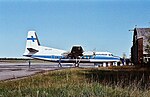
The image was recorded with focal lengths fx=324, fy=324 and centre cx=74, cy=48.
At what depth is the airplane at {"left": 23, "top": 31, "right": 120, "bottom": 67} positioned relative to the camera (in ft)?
213

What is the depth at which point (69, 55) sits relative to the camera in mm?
67188

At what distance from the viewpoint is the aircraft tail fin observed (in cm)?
6969

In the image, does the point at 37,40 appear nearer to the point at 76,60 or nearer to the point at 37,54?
the point at 37,54

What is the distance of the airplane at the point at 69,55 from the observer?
65000 mm

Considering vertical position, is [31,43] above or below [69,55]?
above

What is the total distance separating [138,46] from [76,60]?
12.7 meters

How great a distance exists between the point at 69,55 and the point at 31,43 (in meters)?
10.3

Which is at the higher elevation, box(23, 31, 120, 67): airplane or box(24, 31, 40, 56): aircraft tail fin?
box(24, 31, 40, 56): aircraft tail fin

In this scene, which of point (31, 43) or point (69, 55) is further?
point (31, 43)

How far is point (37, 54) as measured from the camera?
6819 cm

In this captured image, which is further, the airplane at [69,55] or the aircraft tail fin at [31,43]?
the aircraft tail fin at [31,43]

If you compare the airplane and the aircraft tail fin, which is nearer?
the airplane

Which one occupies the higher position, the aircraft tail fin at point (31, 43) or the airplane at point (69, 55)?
the aircraft tail fin at point (31, 43)

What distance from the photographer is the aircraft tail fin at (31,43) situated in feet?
229
